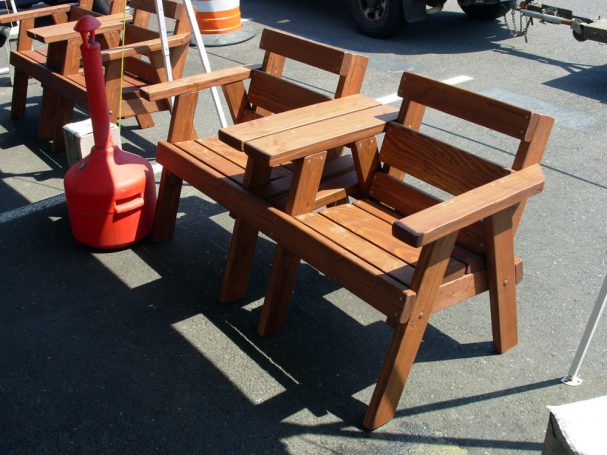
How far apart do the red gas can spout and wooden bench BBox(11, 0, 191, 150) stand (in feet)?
2.80

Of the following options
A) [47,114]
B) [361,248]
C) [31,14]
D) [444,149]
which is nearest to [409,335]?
[361,248]

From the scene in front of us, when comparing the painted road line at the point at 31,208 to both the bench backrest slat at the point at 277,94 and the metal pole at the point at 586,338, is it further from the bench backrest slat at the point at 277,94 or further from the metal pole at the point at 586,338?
the metal pole at the point at 586,338

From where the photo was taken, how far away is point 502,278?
285cm

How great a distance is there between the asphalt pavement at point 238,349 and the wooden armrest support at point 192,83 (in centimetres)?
84

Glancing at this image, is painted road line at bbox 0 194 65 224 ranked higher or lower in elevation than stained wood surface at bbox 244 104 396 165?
lower

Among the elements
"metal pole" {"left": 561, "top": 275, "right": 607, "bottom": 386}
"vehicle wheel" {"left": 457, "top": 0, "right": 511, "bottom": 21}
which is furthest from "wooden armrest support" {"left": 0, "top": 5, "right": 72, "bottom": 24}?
"vehicle wheel" {"left": 457, "top": 0, "right": 511, "bottom": 21}

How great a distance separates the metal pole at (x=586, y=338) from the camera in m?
2.66

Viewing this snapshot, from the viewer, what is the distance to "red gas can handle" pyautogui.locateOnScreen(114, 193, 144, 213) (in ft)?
12.1

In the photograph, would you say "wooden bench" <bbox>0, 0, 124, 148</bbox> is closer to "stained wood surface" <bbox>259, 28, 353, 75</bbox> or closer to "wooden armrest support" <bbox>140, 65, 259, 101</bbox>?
"wooden armrest support" <bbox>140, 65, 259, 101</bbox>

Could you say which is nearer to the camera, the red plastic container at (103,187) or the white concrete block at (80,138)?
the red plastic container at (103,187)

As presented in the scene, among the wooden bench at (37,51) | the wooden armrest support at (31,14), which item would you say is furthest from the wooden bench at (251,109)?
the wooden armrest support at (31,14)

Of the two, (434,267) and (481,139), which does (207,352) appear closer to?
(434,267)

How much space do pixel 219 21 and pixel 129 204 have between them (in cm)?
444

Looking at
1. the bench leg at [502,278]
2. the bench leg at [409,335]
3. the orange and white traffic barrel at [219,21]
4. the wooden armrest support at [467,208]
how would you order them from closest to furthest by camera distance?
1. the wooden armrest support at [467,208]
2. the bench leg at [409,335]
3. the bench leg at [502,278]
4. the orange and white traffic barrel at [219,21]
